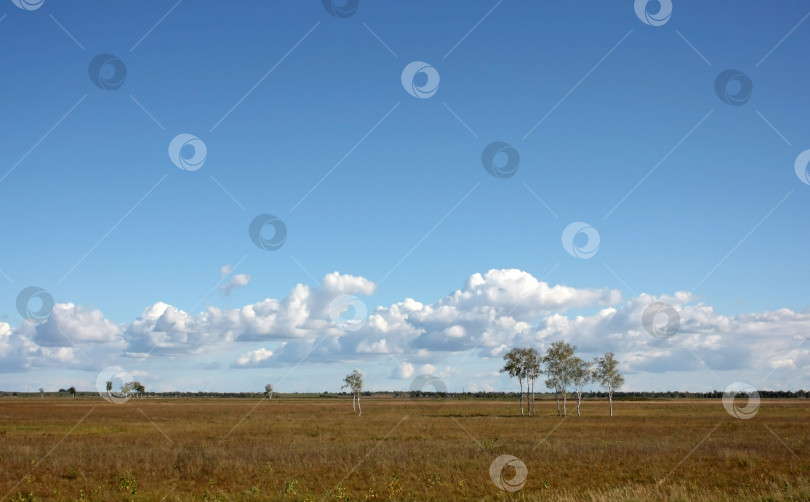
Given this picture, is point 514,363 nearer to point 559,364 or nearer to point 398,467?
point 559,364

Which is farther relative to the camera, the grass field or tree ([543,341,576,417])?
tree ([543,341,576,417])

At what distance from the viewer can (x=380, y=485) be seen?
80.7ft

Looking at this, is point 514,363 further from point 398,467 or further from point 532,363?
point 398,467

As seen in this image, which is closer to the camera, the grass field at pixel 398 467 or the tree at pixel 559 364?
the grass field at pixel 398 467

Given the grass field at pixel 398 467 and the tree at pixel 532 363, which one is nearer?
the grass field at pixel 398 467

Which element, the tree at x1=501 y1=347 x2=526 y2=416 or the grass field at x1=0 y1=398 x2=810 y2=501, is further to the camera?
the tree at x1=501 y1=347 x2=526 y2=416

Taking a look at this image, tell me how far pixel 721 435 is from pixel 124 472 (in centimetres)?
4128

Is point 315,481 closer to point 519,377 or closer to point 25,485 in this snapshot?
point 25,485

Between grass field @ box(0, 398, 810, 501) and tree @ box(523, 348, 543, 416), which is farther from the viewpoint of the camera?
tree @ box(523, 348, 543, 416)

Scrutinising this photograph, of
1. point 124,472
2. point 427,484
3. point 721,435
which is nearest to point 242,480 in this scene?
point 124,472

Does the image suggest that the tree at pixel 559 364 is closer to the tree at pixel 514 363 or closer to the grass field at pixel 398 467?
the tree at pixel 514 363

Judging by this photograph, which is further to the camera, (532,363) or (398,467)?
(532,363)

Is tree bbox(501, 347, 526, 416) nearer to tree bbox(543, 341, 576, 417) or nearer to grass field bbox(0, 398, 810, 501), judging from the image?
tree bbox(543, 341, 576, 417)

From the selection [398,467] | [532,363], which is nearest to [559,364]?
[532,363]
